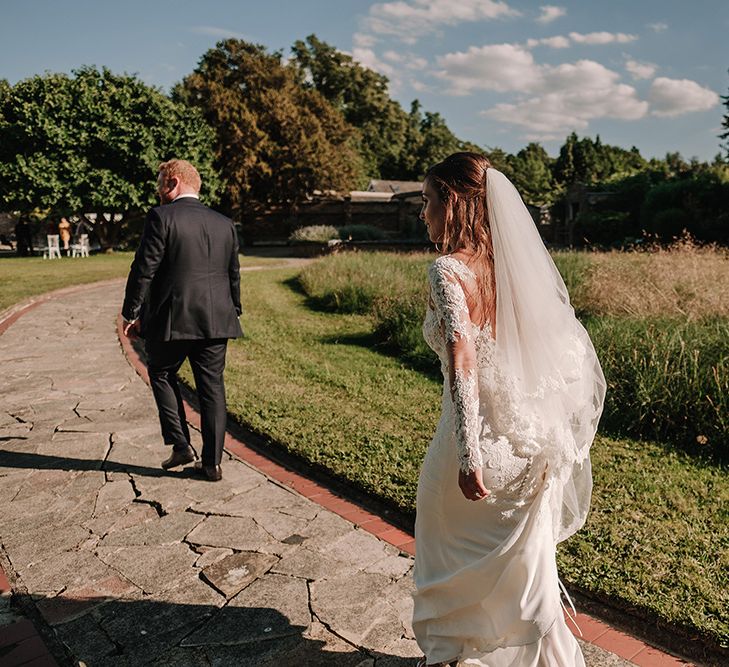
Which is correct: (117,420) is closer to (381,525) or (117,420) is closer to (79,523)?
(79,523)

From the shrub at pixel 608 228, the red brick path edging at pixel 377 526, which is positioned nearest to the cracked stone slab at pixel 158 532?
the red brick path edging at pixel 377 526

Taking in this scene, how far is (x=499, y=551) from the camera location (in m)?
2.31

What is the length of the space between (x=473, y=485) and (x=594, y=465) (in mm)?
3202

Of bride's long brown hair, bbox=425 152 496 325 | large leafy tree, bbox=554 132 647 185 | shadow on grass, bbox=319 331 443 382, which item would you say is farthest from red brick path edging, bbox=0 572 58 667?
large leafy tree, bbox=554 132 647 185

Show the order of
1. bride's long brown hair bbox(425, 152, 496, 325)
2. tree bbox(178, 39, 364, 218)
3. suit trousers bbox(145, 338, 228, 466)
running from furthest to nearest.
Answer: tree bbox(178, 39, 364, 218) < suit trousers bbox(145, 338, 228, 466) < bride's long brown hair bbox(425, 152, 496, 325)

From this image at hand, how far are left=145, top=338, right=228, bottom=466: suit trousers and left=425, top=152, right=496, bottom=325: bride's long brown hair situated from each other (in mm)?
2746

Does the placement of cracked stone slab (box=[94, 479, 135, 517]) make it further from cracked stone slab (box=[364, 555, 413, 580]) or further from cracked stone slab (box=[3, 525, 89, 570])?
cracked stone slab (box=[364, 555, 413, 580])

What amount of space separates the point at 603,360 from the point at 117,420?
507 centimetres

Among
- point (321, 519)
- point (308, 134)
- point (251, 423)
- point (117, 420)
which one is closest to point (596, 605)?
point (321, 519)

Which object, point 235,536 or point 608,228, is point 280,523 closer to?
point 235,536

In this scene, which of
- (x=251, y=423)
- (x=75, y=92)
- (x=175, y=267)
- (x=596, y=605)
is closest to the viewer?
(x=596, y=605)

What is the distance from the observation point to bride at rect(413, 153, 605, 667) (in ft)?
7.48

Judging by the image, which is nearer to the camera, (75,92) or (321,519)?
(321,519)

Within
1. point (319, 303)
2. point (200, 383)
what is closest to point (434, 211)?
point (200, 383)
